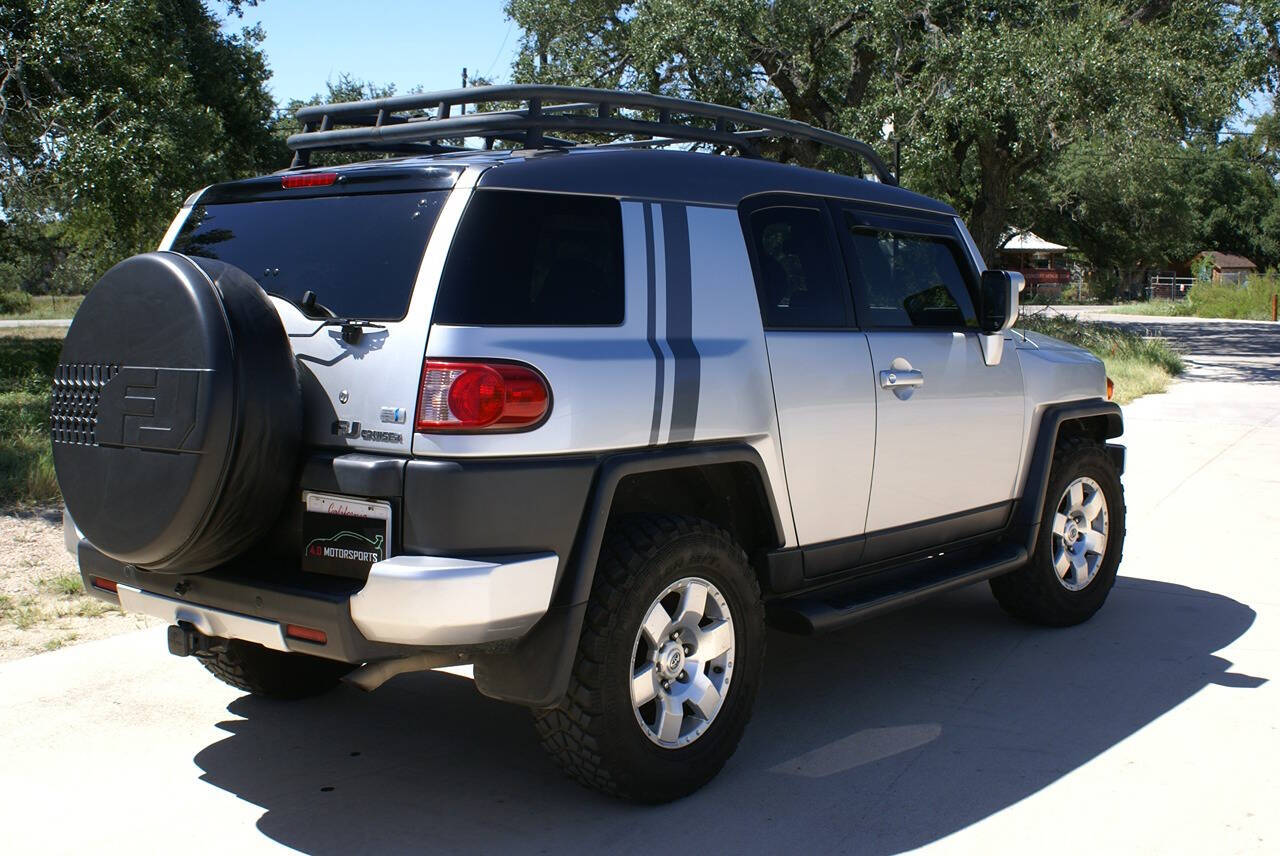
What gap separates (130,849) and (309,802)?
0.56m

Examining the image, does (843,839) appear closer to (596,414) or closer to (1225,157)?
(596,414)

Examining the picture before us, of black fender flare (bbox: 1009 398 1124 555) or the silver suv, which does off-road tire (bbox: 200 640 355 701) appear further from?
black fender flare (bbox: 1009 398 1124 555)

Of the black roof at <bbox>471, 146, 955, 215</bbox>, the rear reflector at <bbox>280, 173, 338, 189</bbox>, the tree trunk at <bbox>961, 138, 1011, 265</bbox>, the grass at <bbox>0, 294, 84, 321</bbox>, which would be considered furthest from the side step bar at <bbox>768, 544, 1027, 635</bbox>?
the grass at <bbox>0, 294, 84, 321</bbox>

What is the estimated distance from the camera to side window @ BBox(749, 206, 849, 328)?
4391 millimetres

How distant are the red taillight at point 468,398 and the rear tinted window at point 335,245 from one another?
0.84 ft

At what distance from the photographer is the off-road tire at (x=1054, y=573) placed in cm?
573

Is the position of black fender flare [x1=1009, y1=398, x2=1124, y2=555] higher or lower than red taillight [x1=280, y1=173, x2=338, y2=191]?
lower

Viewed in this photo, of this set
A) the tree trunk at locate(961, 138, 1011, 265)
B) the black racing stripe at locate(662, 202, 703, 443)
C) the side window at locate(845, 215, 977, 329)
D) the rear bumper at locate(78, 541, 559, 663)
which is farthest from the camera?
the tree trunk at locate(961, 138, 1011, 265)

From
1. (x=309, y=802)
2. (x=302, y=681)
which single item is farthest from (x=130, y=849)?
(x=302, y=681)

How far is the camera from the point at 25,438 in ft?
29.7

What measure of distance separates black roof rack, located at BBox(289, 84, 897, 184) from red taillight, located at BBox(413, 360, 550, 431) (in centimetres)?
102

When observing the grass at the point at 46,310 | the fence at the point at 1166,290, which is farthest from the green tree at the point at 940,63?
the fence at the point at 1166,290

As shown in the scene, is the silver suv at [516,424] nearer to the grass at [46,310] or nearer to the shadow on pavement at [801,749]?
the shadow on pavement at [801,749]

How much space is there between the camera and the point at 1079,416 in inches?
229
